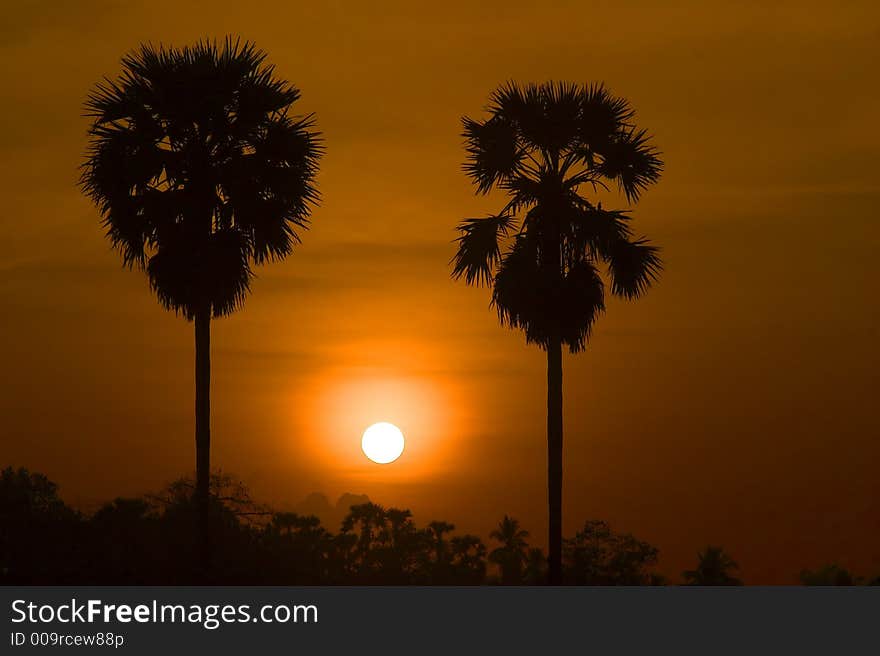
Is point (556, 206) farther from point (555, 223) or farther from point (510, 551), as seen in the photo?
point (510, 551)

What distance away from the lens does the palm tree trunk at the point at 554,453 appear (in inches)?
1559

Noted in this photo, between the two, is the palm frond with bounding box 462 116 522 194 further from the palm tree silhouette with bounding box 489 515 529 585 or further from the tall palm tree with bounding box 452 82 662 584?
the palm tree silhouette with bounding box 489 515 529 585

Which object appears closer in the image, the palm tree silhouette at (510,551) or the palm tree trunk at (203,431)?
the palm tree trunk at (203,431)

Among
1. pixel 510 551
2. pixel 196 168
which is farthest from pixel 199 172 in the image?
pixel 510 551

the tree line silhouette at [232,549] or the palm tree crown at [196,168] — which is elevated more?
the palm tree crown at [196,168]

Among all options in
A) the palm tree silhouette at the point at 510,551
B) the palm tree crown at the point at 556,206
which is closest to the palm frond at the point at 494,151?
the palm tree crown at the point at 556,206

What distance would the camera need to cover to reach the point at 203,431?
40094mm

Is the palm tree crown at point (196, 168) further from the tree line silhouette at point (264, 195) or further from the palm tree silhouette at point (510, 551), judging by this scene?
the palm tree silhouette at point (510, 551)

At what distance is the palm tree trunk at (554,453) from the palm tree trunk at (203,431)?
9321 millimetres

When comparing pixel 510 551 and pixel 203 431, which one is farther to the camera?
pixel 510 551

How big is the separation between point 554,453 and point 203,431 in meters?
9.59

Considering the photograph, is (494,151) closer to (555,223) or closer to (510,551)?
(555,223)

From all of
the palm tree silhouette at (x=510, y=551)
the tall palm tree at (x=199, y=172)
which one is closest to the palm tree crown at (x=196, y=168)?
the tall palm tree at (x=199, y=172)
